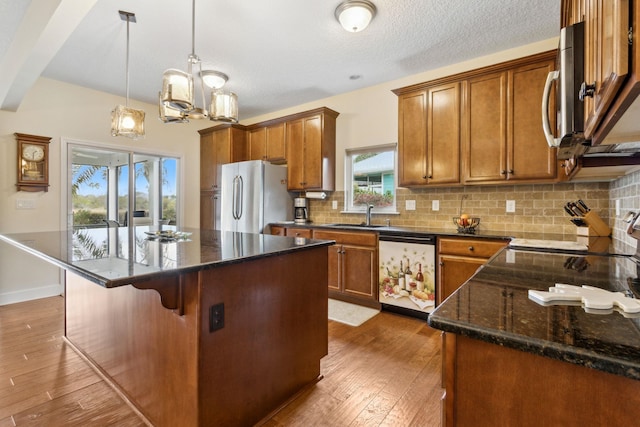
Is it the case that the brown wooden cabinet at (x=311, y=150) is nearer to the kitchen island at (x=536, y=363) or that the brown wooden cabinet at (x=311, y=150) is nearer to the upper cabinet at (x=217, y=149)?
the upper cabinet at (x=217, y=149)

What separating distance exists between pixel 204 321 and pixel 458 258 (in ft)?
7.36

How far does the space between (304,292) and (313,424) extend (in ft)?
2.20

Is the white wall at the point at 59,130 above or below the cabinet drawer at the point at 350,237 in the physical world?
above

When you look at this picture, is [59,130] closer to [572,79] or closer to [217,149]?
[217,149]

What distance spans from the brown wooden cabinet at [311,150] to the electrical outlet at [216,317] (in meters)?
2.81

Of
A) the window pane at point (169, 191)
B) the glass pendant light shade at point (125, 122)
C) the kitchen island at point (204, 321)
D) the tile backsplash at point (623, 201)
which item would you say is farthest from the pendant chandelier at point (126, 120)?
the tile backsplash at point (623, 201)

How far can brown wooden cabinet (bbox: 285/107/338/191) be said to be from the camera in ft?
13.2

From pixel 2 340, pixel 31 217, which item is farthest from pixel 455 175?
pixel 31 217

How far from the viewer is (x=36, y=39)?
2.26 m

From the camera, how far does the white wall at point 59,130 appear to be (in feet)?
11.6

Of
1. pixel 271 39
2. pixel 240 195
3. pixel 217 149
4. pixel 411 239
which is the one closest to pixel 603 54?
pixel 411 239

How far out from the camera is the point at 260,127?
187 inches

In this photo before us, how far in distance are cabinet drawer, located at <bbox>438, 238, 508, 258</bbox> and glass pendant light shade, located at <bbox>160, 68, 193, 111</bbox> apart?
A: 237 cm

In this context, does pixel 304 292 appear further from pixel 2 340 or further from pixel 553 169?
pixel 2 340
